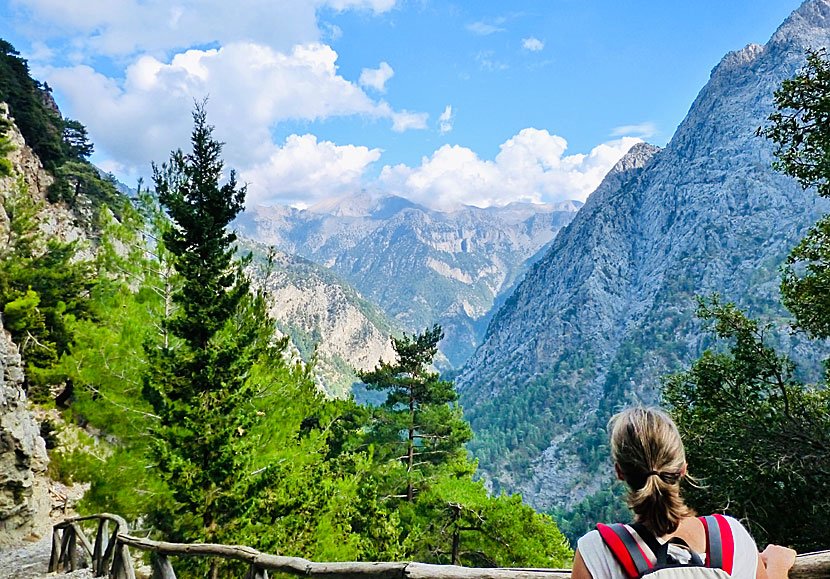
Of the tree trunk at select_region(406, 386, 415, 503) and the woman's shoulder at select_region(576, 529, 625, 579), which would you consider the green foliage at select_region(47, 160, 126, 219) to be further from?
the woman's shoulder at select_region(576, 529, 625, 579)

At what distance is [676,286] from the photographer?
169750mm

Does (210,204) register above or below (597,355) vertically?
below

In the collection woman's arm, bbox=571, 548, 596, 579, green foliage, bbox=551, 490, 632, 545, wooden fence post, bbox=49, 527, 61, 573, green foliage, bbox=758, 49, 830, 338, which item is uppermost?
green foliage, bbox=758, 49, 830, 338

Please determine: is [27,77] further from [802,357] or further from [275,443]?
[802,357]

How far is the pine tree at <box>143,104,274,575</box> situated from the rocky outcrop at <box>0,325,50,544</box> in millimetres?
5191

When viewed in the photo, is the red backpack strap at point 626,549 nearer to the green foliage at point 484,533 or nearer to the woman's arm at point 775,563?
the woman's arm at point 775,563

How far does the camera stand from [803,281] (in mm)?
7699

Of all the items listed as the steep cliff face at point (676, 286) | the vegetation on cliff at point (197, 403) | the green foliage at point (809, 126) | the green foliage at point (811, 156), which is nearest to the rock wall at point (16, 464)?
the vegetation on cliff at point (197, 403)

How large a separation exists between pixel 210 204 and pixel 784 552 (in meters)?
11.1

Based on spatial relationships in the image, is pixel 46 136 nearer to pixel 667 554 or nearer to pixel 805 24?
pixel 667 554

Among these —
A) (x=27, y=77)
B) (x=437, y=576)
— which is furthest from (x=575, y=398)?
(x=437, y=576)

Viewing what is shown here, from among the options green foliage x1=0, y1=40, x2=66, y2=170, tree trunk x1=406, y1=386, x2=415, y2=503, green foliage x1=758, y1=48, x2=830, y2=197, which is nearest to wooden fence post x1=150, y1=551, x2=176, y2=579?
green foliage x1=758, y1=48, x2=830, y2=197

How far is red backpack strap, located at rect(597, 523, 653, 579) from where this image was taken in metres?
1.50

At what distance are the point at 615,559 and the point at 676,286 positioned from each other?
623ft
